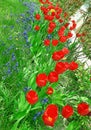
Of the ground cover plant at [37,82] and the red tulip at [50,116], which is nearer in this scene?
the red tulip at [50,116]

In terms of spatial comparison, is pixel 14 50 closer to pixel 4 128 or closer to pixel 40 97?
pixel 40 97

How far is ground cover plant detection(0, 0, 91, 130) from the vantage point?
378cm

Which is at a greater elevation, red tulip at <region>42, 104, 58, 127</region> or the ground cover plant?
red tulip at <region>42, 104, 58, 127</region>

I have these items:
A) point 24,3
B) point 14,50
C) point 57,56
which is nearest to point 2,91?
point 57,56

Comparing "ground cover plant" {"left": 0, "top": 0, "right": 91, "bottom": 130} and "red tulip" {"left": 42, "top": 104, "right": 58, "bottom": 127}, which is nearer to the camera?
"red tulip" {"left": 42, "top": 104, "right": 58, "bottom": 127}

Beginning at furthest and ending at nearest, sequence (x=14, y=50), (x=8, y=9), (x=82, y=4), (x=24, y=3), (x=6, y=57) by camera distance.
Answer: (x=82, y=4)
(x=24, y=3)
(x=8, y=9)
(x=14, y=50)
(x=6, y=57)

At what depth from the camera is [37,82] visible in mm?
3582

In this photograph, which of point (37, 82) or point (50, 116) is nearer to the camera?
point (50, 116)

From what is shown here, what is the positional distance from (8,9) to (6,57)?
2890 mm

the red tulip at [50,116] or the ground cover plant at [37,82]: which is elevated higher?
the red tulip at [50,116]

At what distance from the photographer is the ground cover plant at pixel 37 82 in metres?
3.78

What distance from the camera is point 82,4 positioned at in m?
13.1

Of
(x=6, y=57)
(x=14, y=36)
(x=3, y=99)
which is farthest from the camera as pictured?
(x=14, y=36)

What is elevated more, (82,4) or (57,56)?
(57,56)
